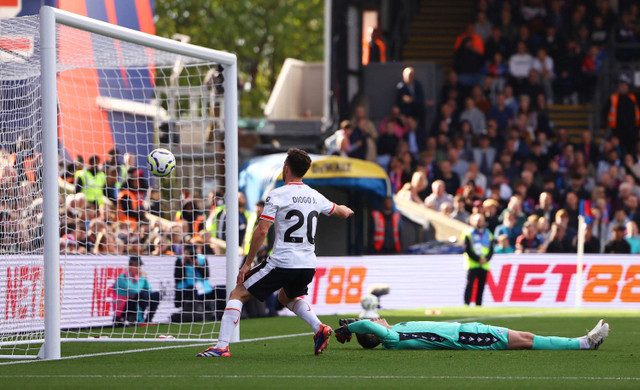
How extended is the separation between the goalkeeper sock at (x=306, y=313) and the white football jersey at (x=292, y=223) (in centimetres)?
43

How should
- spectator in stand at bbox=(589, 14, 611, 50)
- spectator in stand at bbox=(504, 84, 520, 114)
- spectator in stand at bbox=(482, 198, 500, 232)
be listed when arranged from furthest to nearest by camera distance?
spectator in stand at bbox=(589, 14, 611, 50), spectator in stand at bbox=(504, 84, 520, 114), spectator in stand at bbox=(482, 198, 500, 232)

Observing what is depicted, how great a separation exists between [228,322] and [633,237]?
12753 mm

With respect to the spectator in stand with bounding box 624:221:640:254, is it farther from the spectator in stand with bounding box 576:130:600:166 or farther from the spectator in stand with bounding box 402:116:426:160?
the spectator in stand with bounding box 402:116:426:160

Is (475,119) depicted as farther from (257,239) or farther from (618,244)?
(257,239)

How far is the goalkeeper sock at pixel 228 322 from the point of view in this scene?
974cm

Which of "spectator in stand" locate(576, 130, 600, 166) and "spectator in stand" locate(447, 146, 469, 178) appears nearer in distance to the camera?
"spectator in stand" locate(447, 146, 469, 178)

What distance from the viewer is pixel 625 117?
80.0 feet

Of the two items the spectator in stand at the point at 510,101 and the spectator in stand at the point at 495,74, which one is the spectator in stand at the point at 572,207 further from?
the spectator in stand at the point at 495,74

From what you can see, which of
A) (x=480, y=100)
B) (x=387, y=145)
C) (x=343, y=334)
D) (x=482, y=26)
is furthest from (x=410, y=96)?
(x=343, y=334)

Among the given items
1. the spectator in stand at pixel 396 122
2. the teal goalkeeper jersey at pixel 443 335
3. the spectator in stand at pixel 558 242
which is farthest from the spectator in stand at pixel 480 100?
the teal goalkeeper jersey at pixel 443 335

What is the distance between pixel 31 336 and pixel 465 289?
9805 millimetres

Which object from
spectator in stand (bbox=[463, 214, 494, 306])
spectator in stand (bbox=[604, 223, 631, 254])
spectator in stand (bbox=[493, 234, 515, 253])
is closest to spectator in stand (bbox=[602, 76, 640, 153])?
spectator in stand (bbox=[604, 223, 631, 254])

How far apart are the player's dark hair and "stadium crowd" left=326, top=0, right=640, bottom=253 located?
37.7 feet

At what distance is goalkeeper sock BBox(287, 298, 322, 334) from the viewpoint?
9875mm
